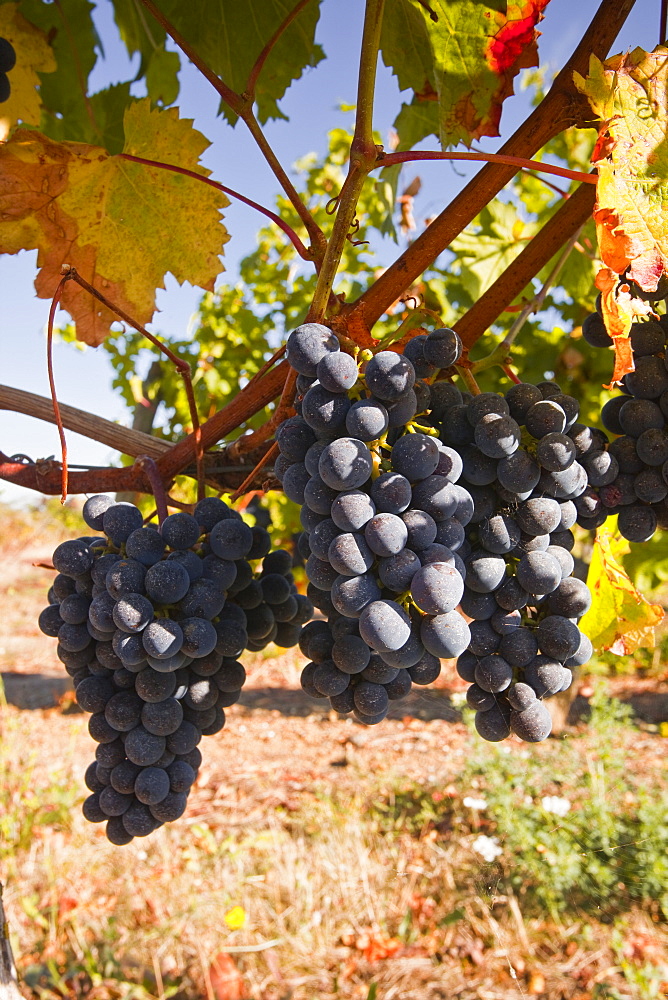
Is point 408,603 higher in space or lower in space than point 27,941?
higher

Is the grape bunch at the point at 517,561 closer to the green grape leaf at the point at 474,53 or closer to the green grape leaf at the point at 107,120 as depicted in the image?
the green grape leaf at the point at 474,53

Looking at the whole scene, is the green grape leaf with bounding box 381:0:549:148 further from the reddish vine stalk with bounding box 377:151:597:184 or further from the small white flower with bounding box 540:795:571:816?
the small white flower with bounding box 540:795:571:816

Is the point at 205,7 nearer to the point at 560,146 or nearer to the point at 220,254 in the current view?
the point at 220,254

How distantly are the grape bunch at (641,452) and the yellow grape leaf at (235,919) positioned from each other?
2234 millimetres

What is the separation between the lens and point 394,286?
838 mm

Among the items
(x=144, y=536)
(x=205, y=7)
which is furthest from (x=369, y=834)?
(x=205, y=7)

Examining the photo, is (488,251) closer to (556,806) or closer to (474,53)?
(474,53)

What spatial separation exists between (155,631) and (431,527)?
0.35m

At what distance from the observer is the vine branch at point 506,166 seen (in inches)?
31.4

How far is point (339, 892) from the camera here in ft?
8.59

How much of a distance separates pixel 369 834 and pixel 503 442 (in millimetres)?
2725

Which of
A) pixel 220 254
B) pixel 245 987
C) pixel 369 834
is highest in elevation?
pixel 220 254

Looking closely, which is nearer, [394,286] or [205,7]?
[394,286]

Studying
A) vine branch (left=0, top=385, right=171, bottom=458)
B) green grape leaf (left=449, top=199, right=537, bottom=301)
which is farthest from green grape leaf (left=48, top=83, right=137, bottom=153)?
green grape leaf (left=449, top=199, right=537, bottom=301)
